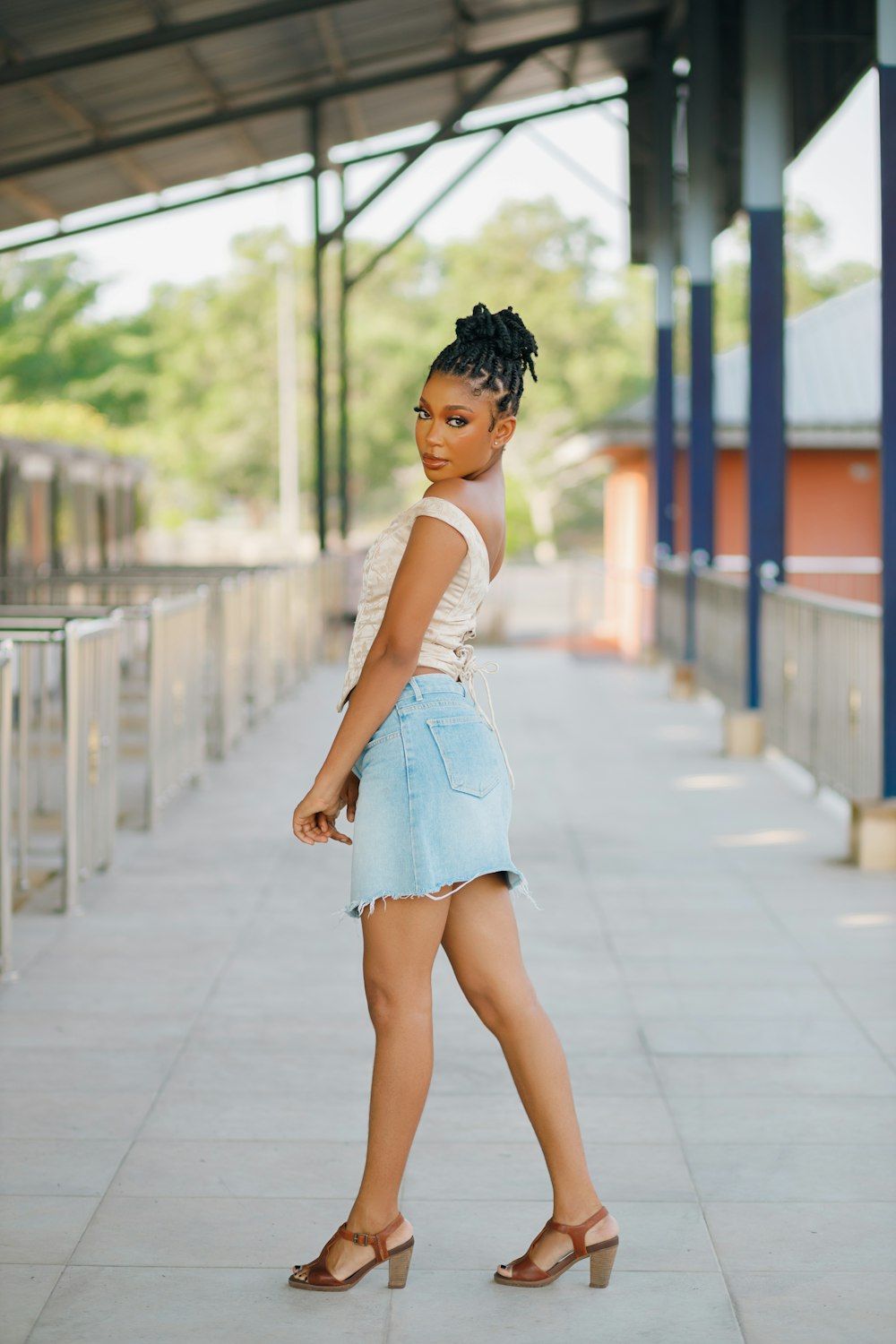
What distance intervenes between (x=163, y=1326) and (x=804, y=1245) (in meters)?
1.33

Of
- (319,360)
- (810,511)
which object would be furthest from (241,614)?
(810,511)

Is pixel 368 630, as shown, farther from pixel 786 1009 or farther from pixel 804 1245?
pixel 786 1009

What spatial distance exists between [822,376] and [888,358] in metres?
17.5

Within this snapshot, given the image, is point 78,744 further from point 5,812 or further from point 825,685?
point 825,685

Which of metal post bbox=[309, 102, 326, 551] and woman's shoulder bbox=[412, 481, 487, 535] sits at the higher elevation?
metal post bbox=[309, 102, 326, 551]

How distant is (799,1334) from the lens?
3256mm

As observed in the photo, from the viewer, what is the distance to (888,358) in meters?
7.95

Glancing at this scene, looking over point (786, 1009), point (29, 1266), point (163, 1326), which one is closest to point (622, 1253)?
point (163, 1326)

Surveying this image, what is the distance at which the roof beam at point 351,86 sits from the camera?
15827mm

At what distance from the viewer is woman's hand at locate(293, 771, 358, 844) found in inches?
130

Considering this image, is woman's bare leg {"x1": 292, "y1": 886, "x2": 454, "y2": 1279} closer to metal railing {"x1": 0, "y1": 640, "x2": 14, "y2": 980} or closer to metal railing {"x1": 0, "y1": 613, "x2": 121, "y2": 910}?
metal railing {"x1": 0, "y1": 640, "x2": 14, "y2": 980}

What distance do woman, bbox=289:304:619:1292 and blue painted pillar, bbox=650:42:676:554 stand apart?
15683 millimetres

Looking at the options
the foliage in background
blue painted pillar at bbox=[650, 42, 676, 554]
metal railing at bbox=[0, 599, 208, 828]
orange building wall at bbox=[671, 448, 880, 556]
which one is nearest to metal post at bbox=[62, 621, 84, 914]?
metal railing at bbox=[0, 599, 208, 828]

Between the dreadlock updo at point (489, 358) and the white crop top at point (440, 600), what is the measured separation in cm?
25
